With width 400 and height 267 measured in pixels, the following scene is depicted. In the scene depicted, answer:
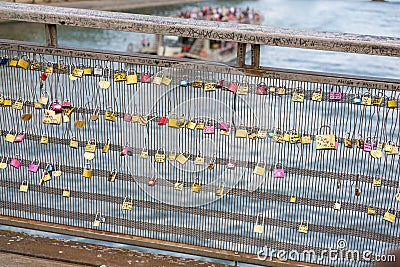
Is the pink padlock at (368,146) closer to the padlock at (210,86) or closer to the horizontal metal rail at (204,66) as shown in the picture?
the horizontal metal rail at (204,66)

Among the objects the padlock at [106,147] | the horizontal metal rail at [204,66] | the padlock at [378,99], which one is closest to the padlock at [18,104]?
the horizontal metal rail at [204,66]

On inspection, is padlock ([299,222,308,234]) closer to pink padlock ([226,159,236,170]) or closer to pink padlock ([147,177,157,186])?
pink padlock ([226,159,236,170])

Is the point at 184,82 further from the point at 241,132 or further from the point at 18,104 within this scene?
the point at 18,104

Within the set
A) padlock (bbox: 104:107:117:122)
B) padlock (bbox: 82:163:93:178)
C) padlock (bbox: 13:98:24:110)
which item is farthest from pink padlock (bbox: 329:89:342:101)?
padlock (bbox: 13:98:24:110)

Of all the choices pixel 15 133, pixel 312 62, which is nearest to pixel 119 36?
pixel 312 62

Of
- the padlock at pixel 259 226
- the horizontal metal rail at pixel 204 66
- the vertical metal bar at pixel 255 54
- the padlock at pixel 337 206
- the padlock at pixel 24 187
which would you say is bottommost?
the padlock at pixel 259 226

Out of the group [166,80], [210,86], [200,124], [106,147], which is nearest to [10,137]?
[106,147]
